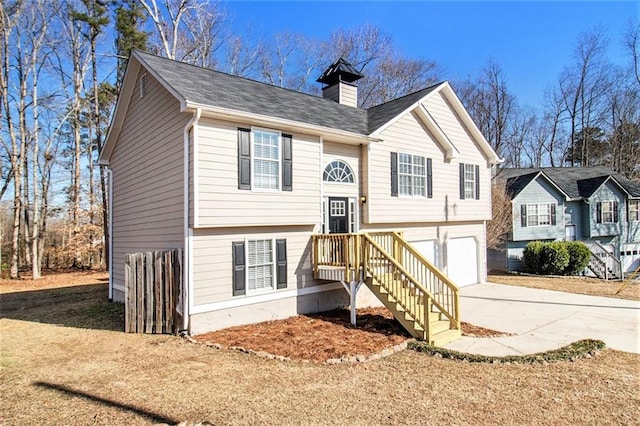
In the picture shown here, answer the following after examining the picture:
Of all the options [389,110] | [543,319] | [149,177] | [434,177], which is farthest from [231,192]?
[543,319]

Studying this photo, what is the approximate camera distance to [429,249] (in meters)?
13.0

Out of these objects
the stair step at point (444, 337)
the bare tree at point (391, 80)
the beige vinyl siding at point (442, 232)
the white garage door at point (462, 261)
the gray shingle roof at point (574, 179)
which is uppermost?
the bare tree at point (391, 80)

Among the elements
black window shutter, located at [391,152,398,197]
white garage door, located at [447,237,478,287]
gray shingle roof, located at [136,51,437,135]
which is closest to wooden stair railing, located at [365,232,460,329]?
black window shutter, located at [391,152,398,197]

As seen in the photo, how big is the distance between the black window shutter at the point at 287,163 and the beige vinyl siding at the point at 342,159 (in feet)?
4.78

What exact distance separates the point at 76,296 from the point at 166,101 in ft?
27.8

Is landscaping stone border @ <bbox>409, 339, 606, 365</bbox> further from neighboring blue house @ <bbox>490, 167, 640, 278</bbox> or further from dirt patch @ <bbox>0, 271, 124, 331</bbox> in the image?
neighboring blue house @ <bbox>490, 167, 640, 278</bbox>

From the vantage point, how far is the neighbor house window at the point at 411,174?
38.8 ft

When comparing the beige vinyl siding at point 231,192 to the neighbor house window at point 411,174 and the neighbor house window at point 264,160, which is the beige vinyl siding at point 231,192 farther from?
the neighbor house window at point 411,174

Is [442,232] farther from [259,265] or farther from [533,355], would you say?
[259,265]

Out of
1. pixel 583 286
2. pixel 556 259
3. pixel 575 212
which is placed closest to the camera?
pixel 583 286

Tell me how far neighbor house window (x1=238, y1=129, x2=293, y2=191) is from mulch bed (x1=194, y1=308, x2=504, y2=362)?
10.6ft

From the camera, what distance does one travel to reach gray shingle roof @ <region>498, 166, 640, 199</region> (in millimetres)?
24047

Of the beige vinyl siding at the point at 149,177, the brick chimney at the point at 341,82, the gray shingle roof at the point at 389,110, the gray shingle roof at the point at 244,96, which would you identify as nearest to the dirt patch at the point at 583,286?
the gray shingle roof at the point at 389,110

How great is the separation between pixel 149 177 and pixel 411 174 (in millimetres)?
8029
